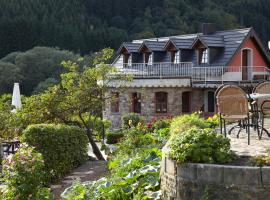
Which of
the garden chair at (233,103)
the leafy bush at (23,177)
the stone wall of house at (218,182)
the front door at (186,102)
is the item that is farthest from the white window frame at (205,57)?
the stone wall of house at (218,182)

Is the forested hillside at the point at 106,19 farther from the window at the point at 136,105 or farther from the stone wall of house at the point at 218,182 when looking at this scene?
the stone wall of house at the point at 218,182

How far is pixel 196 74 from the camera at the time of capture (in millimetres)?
28547

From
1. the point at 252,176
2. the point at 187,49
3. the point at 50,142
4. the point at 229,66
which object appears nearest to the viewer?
the point at 252,176

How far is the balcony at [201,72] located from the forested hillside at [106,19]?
2930 centimetres

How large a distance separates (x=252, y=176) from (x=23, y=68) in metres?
50.9

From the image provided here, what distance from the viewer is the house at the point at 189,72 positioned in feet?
92.0

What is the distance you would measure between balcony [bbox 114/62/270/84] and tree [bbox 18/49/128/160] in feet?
39.7

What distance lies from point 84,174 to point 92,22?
209 feet

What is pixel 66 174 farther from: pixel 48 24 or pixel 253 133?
pixel 48 24

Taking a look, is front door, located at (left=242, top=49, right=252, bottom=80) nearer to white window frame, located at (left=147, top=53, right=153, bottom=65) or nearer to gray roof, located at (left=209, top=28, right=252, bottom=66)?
gray roof, located at (left=209, top=28, right=252, bottom=66)

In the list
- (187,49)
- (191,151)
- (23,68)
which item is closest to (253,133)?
(191,151)

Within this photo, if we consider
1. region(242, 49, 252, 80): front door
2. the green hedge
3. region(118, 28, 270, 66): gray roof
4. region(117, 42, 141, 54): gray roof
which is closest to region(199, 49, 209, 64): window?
region(118, 28, 270, 66): gray roof

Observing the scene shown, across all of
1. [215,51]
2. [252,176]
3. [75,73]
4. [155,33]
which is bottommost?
[252,176]

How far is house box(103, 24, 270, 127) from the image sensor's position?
2805 cm
